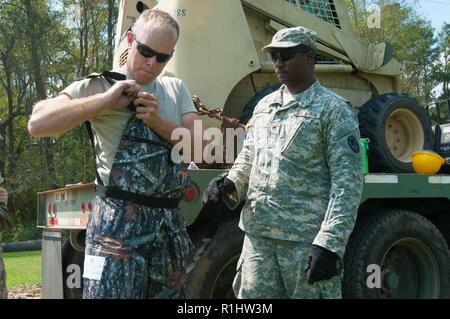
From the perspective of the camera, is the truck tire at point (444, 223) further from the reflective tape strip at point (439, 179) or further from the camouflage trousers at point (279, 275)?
the camouflage trousers at point (279, 275)

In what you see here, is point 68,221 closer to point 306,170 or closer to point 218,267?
point 218,267

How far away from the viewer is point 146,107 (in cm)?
264

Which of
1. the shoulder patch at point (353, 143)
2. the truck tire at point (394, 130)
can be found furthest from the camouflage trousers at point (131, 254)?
the truck tire at point (394, 130)

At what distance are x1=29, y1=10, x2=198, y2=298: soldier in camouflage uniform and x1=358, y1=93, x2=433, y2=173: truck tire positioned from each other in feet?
10.3

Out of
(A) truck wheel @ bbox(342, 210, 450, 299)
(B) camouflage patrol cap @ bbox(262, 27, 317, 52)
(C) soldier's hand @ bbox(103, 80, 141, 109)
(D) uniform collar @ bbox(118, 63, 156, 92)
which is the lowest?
(A) truck wheel @ bbox(342, 210, 450, 299)

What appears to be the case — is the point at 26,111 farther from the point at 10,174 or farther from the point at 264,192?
the point at 264,192

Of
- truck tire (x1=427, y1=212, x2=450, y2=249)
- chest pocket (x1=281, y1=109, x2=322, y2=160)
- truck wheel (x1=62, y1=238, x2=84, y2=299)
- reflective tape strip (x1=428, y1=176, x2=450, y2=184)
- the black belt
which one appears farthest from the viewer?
truck tire (x1=427, y1=212, x2=450, y2=249)

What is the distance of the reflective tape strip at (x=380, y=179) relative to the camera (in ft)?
16.0

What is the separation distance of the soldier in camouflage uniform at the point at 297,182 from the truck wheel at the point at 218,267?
1.00 metres

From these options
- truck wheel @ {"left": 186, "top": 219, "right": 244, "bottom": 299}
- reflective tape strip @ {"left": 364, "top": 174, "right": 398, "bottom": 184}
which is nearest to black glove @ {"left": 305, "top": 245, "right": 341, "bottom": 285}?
truck wheel @ {"left": 186, "top": 219, "right": 244, "bottom": 299}

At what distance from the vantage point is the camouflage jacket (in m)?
2.98

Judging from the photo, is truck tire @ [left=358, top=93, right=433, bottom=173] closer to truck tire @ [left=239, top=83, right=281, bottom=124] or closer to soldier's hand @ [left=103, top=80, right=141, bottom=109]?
truck tire @ [left=239, top=83, right=281, bottom=124]

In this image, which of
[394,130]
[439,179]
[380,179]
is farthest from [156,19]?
[394,130]

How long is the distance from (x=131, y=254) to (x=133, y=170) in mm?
356
